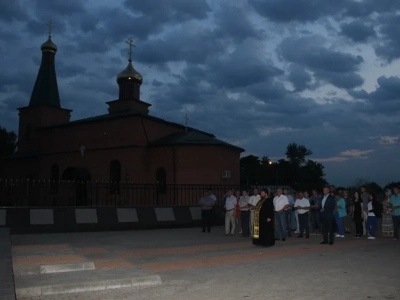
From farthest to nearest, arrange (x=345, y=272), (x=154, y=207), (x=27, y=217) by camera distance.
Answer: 1. (x=154, y=207)
2. (x=27, y=217)
3. (x=345, y=272)

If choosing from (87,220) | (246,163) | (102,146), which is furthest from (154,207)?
(246,163)

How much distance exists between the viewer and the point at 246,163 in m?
78.4

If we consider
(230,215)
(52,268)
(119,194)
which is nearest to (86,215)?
(230,215)

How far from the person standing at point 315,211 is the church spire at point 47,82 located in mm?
31155

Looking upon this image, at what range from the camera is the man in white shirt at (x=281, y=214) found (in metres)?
Result: 13.6

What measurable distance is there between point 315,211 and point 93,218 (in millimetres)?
8558

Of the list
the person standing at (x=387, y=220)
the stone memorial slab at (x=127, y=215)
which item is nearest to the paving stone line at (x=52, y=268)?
the stone memorial slab at (x=127, y=215)

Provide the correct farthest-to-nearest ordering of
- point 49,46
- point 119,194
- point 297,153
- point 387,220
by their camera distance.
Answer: point 297,153 < point 49,46 < point 119,194 < point 387,220

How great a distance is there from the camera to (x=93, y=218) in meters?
16.2

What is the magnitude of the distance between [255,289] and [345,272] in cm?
229

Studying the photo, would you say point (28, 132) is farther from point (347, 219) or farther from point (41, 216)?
point (347, 219)

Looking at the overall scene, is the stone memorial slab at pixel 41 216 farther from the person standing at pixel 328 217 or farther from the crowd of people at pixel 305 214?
the person standing at pixel 328 217

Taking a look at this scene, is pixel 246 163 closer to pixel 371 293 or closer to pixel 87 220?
pixel 87 220

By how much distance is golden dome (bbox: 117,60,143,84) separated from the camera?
117ft
